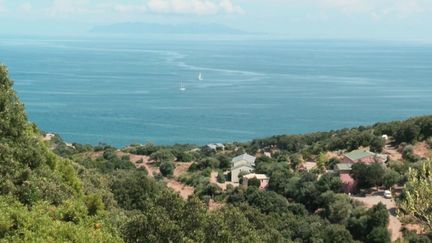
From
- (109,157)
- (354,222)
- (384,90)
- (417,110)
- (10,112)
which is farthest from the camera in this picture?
(384,90)

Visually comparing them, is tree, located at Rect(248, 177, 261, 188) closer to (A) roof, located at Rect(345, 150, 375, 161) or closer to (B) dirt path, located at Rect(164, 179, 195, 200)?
(B) dirt path, located at Rect(164, 179, 195, 200)

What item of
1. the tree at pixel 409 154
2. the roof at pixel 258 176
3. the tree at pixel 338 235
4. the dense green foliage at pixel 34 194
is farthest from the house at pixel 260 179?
the dense green foliage at pixel 34 194

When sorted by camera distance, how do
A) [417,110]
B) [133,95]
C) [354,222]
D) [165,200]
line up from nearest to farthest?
1. [165,200]
2. [354,222]
3. [417,110]
4. [133,95]

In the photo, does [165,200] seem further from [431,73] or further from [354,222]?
[431,73]

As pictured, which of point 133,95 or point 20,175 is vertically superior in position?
point 20,175

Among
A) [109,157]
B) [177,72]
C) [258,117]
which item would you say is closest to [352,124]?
[258,117]

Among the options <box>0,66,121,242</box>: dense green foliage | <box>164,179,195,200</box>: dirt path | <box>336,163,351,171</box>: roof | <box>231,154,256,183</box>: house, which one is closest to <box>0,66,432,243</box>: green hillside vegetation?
<box>0,66,121,242</box>: dense green foliage

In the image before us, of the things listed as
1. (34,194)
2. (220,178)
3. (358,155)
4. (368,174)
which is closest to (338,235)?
(368,174)

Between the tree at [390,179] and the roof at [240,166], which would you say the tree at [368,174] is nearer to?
the tree at [390,179]
